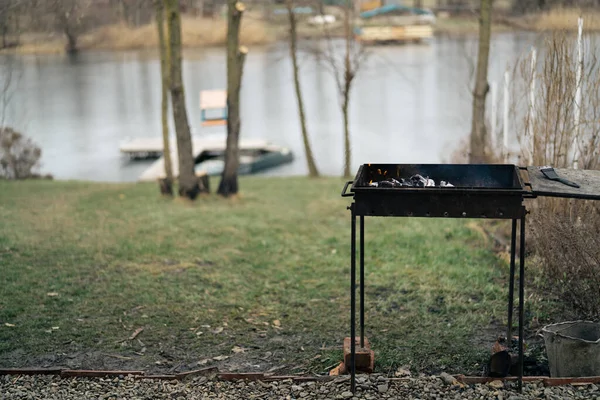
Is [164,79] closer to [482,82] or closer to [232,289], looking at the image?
[482,82]

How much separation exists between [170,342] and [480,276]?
2647mm

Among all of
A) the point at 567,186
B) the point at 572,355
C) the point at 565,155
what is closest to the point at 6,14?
the point at 565,155

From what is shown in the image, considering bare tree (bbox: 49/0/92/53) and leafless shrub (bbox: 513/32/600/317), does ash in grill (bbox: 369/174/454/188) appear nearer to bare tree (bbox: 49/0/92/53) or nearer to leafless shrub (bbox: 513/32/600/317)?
leafless shrub (bbox: 513/32/600/317)

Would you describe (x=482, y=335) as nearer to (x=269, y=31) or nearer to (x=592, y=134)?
(x=592, y=134)

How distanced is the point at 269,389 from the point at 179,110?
6.40m

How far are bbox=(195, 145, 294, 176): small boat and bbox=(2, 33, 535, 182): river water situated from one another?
29 cm

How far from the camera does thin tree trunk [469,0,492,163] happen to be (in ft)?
32.3

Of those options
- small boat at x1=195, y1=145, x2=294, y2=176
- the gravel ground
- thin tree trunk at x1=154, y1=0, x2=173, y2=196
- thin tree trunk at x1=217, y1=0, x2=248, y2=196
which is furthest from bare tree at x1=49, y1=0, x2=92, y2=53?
small boat at x1=195, y1=145, x2=294, y2=176

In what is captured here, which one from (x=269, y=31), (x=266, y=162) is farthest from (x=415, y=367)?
(x=269, y=31)

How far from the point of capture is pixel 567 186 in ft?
13.1

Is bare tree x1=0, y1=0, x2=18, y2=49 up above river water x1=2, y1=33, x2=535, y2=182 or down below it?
above

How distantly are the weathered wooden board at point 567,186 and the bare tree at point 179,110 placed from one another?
637cm

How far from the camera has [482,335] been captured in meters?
4.99

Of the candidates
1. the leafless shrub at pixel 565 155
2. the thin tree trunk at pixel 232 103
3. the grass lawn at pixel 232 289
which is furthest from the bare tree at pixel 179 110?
the leafless shrub at pixel 565 155
